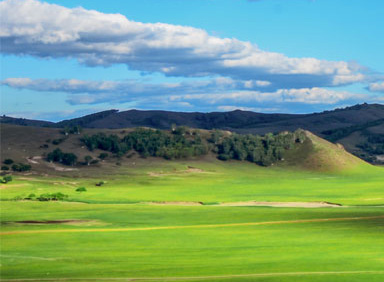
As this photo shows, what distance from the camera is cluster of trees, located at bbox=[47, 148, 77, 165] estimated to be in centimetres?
11412

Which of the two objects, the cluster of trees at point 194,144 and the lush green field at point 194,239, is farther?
the cluster of trees at point 194,144

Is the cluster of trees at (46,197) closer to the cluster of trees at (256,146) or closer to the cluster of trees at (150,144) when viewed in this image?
the cluster of trees at (150,144)

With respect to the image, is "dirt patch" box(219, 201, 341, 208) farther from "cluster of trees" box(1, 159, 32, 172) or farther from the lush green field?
"cluster of trees" box(1, 159, 32, 172)

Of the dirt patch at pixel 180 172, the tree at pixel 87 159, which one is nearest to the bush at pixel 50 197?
the dirt patch at pixel 180 172

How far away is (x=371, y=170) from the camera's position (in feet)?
420

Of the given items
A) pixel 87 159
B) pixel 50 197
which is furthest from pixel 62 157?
pixel 50 197

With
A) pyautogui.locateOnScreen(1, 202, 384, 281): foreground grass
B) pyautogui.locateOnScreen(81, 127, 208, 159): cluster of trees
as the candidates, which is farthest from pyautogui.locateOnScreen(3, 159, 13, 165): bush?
pyautogui.locateOnScreen(1, 202, 384, 281): foreground grass

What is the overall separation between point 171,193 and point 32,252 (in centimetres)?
4261

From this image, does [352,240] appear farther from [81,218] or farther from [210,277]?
[81,218]

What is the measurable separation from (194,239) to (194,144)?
9163 cm

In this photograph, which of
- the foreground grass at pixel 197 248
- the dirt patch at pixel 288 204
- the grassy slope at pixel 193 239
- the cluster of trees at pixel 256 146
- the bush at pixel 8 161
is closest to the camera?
the foreground grass at pixel 197 248

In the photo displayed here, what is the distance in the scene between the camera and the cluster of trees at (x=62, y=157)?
114125 mm

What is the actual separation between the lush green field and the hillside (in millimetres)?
43134

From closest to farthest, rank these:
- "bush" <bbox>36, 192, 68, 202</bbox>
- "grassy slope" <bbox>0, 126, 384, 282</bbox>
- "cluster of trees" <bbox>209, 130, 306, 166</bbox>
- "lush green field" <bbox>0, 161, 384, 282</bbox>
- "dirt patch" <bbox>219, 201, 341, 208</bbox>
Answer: "lush green field" <bbox>0, 161, 384, 282</bbox> → "grassy slope" <bbox>0, 126, 384, 282</bbox> → "dirt patch" <bbox>219, 201, 341, 208</bbox> → "bush" <bbox>36, 192, 68, 202</bbox> → "cluster of trees" <bbox>209, 130, 306, 166</bbox>
